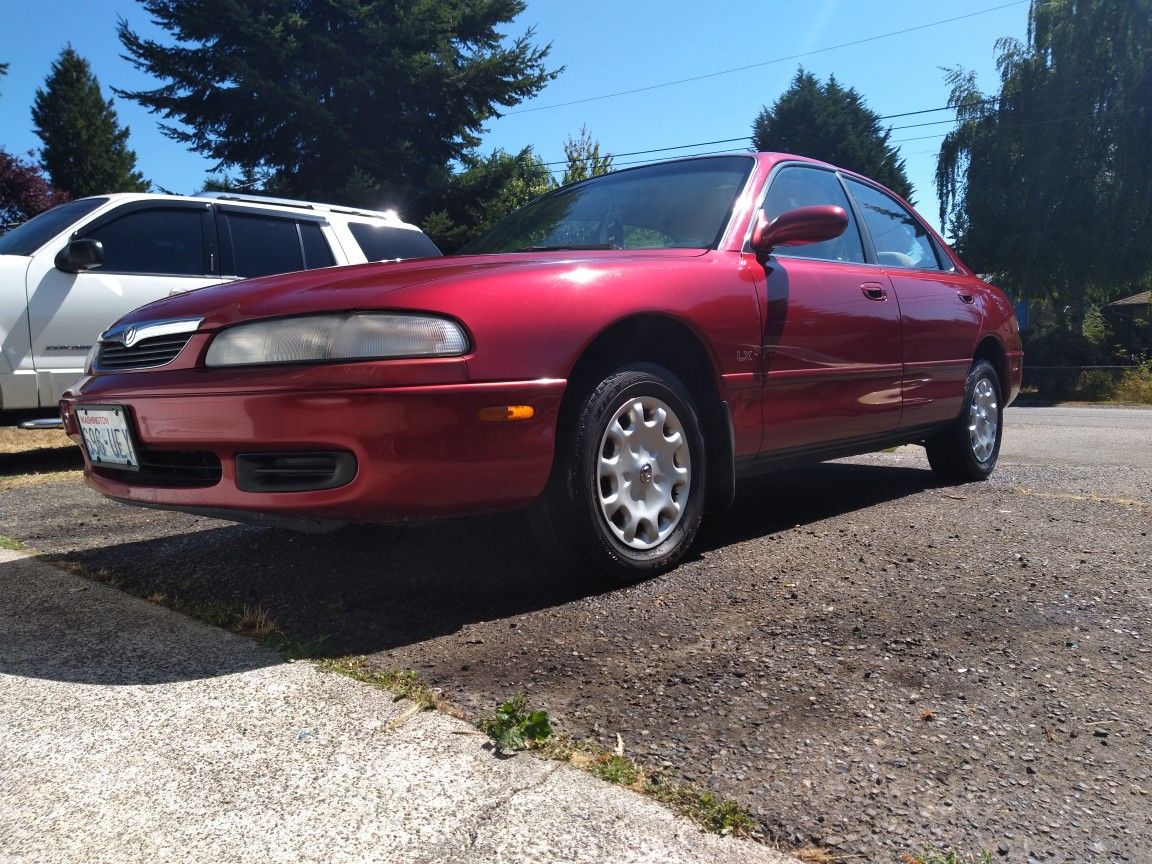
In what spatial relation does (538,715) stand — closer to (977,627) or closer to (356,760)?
(356,760)

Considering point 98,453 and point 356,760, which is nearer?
point 356,760

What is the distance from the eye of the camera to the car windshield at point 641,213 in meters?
3.38

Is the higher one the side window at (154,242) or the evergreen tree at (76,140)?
the evergreen tree at (76,140)

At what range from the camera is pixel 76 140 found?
120 feet

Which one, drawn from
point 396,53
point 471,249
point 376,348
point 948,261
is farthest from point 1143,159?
point 376,348

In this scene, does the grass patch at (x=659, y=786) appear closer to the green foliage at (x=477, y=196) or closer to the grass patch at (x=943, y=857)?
the grass patch at (x=943, y=857)

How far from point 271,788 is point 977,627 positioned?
70.1 inches

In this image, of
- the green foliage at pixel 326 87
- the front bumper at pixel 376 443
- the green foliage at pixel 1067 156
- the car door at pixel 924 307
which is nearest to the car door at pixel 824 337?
the car door at pixel 924 307

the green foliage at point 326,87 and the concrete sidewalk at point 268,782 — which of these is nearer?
the concrete sidewalk at point 268,782

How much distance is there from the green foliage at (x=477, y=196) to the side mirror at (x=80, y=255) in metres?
14.3

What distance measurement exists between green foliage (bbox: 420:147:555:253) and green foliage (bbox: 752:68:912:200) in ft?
62.8

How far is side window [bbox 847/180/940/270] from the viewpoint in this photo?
4281 millimetres

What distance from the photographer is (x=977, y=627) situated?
2365mm

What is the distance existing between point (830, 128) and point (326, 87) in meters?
23.9
